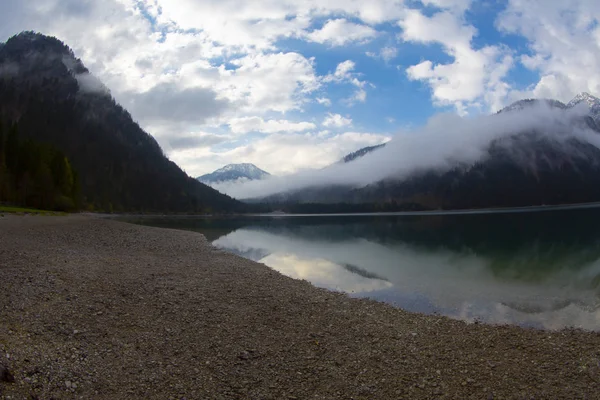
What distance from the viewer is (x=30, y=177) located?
74.4m

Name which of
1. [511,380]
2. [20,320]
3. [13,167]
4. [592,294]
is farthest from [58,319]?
[13,167]

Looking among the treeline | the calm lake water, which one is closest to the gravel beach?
the calm lake water

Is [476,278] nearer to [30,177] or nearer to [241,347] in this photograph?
[241,347]

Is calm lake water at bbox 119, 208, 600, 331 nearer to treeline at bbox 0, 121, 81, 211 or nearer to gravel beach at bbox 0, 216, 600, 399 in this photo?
gravel beach at bbox 0, 216, 600, 399

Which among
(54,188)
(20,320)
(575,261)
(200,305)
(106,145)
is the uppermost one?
(106,145)

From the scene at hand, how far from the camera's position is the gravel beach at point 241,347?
10.1m

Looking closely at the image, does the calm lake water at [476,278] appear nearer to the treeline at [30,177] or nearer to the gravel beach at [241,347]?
the gravel beach at [241,347]

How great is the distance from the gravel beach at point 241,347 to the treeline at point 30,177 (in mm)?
64219

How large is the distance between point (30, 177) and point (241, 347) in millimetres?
79077

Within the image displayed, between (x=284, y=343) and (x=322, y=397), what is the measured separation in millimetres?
3834

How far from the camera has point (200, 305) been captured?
1764 cm

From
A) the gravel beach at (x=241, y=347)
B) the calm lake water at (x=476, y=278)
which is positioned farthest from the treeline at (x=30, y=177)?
the gravel beach at (x=241, y=347)

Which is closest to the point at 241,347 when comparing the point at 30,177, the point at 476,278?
the point at 476,278

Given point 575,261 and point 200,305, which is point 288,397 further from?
point 575,261
